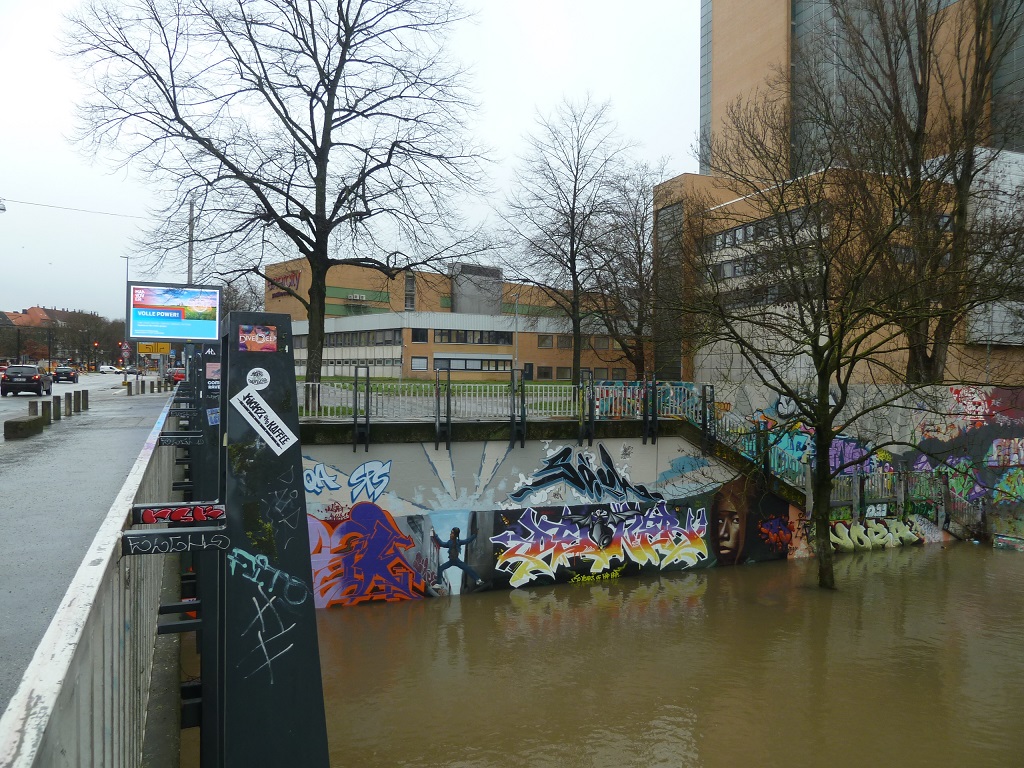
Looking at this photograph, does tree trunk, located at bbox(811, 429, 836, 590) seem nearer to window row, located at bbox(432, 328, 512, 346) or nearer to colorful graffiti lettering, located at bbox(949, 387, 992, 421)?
colorful graffiti lettering, located at bbox(949, 387, 992, 421)

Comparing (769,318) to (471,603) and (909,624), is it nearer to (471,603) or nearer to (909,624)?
(909,624)

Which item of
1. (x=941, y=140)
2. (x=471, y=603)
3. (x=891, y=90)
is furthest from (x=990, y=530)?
(x=471, y=603)

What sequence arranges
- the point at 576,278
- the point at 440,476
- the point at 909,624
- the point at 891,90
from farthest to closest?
the point at 576,278 → the point at 891,90 → the point at 440,476 → the point at 909,624

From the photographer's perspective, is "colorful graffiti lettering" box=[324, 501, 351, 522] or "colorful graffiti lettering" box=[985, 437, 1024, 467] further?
"colorful graffiti lettering" box=[985, 437, 1024, 467]

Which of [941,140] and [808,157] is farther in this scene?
[941,140]

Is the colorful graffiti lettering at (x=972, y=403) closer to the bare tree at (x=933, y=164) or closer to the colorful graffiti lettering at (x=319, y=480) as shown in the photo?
the bare tree at (x=933, y=164)

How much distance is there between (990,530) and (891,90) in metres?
12.7

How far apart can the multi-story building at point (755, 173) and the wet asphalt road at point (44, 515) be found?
35.3ft

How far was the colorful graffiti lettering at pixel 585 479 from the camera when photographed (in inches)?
648

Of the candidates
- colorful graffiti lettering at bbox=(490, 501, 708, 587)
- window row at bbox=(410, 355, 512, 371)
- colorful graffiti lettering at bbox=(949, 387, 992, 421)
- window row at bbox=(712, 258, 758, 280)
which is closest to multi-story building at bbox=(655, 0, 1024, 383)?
window row at bbox=(712, 258, 758, 280)

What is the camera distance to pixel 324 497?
A: 47.3 ft

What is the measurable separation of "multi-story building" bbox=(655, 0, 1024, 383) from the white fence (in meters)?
13.2

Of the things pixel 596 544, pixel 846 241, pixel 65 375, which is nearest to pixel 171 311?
pixel 596 544

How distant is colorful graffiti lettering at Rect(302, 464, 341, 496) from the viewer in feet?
47.4
